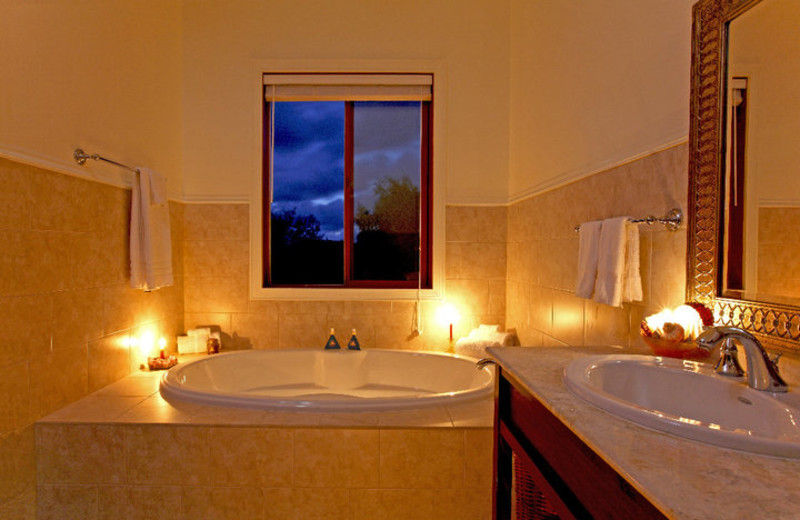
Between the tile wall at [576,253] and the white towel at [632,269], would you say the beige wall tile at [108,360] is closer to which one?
the tile wall at [576,253]

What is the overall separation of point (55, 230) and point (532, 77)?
2473 millimetres

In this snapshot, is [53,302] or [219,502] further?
[53,302]

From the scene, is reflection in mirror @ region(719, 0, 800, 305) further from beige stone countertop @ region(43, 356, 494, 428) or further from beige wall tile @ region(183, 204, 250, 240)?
beige wall tile @ region(183, 204, 250, 240)

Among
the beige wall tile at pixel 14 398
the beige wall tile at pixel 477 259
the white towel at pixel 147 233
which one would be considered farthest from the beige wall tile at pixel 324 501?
A: the beige wall tile at pixel 477 259

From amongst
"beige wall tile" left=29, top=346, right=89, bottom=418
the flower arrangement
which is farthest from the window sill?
the flower arrangement

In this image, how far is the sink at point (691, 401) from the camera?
65 centimetres

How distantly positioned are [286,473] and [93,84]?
1933 mm

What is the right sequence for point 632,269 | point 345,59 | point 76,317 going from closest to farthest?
point 632,269
point 76,317
point 345,59

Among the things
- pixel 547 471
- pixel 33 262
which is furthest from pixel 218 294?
pixel 547 471

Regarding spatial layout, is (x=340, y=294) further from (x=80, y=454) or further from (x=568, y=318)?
(x=80, y=454)

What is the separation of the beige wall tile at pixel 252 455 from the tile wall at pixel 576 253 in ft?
4.23

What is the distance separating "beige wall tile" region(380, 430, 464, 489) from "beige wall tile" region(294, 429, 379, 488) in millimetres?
59

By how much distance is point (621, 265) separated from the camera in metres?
1.52

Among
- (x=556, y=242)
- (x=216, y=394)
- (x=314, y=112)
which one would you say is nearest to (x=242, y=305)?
(x=216, y=394)
